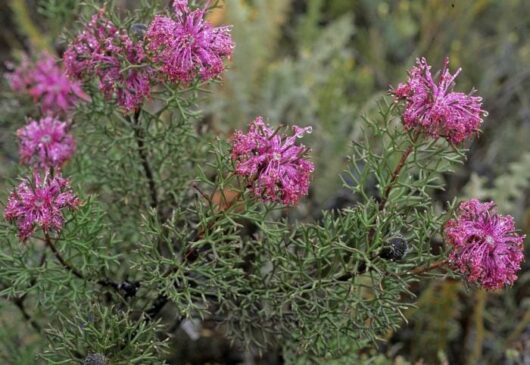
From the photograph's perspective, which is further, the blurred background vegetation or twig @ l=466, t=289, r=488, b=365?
the blurred background vegetation

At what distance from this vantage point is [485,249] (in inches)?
42.1

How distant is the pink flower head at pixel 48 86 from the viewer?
1.54 m

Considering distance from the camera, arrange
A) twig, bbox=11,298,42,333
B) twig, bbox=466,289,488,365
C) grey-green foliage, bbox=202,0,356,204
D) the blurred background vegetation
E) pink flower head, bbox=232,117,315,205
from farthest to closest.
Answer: grey-green foliage, bbox=202,0,356,204, the blurred background vegetation, twig, bbox=466,289,488,365, twig, bbox=11,298,42,333, pink flower head, bbox=232,117,315,205

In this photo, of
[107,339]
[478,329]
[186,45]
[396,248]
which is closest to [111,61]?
[186,45]

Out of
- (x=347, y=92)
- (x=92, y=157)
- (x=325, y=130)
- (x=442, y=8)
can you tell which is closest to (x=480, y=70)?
(x=442, y=8)

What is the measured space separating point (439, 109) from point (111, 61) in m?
0.55

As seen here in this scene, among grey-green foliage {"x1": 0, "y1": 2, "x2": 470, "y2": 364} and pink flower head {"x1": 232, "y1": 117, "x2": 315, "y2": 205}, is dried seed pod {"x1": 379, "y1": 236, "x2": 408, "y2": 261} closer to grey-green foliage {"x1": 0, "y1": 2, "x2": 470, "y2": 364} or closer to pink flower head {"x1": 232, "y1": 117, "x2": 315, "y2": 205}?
grey-green foliage {"x1": 0, "y1": 2, "x2": 470, "y2": 364}

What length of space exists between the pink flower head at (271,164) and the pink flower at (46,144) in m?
0.46

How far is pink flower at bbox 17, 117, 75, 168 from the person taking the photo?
4.51 ft

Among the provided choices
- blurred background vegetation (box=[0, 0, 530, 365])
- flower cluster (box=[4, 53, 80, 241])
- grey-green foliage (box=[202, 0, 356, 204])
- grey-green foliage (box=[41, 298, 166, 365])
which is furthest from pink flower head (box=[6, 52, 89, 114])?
grey-green foliage (box=[202, 0, 356, 204])

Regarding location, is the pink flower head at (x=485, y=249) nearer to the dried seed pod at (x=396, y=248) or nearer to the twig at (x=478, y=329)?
the dried seed pod at (x=396, y=248)

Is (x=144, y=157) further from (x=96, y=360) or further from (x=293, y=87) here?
(x=293, y=87)

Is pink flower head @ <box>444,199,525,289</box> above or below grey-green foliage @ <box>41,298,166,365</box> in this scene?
above

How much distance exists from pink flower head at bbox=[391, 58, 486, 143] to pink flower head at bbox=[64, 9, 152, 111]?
0.42m
